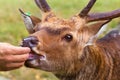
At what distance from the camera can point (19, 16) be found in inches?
621

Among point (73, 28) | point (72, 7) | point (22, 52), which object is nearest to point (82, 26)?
point (73, 28)

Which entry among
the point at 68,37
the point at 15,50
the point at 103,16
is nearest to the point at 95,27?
the point at 103,16

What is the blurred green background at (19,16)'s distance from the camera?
10.7 meters

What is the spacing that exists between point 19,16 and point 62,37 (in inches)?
356

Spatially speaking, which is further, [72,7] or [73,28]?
[72,7]

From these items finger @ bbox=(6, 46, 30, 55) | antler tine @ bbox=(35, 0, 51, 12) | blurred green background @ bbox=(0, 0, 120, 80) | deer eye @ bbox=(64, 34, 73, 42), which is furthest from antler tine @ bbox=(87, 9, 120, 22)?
blurred green background @ bbox=(0, 0, 120, 80)

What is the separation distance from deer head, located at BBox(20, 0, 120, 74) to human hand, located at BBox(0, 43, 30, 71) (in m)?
0.73

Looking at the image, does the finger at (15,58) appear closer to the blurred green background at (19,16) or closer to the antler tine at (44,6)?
the antler tine at (44,6)

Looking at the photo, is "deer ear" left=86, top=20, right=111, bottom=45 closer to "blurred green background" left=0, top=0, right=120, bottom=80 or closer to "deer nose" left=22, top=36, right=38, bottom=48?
"deer nose" left=22, top=36, right=38, bottom=48

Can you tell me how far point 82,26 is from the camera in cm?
703

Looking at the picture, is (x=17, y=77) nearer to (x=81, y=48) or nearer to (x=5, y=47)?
(x=81, y=48)

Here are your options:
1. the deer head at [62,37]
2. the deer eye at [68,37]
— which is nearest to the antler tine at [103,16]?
the deer head at [62,37]

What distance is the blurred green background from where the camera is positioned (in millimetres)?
10711

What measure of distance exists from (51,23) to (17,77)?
12.6 feet
